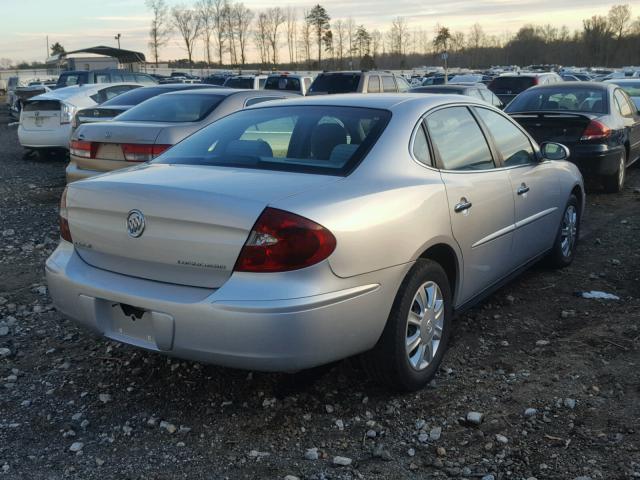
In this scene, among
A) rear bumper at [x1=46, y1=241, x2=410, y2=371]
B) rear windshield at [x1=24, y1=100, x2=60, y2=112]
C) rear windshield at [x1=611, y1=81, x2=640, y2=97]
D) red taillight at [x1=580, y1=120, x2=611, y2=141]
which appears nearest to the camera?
rear bumper at [x1=46, y1=241, x2=410, y2=371]

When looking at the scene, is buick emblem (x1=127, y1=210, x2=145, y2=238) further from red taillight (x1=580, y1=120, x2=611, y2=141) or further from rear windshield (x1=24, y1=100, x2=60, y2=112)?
rear windshield (x1=24, y1=100, x2=60, y2=112)

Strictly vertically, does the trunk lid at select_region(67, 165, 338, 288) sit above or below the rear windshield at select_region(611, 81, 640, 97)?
below

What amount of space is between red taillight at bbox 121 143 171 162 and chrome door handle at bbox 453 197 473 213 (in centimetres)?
402

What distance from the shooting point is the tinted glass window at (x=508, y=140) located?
4.60 meters

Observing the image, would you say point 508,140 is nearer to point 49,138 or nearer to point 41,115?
point 49,138

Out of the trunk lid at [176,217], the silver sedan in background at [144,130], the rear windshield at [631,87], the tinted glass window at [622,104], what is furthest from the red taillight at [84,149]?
the rear windshield at [631,87]

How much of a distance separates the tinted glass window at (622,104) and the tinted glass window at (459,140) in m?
6.35

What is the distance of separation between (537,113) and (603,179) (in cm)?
131

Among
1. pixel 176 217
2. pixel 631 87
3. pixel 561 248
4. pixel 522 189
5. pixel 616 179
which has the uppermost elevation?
pixel 631 87

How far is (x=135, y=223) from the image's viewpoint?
312cm

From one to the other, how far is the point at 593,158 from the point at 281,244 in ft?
23.5

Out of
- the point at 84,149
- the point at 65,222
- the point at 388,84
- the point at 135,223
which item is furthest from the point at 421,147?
the point at 388,84

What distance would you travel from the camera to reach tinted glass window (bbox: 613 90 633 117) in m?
9.82

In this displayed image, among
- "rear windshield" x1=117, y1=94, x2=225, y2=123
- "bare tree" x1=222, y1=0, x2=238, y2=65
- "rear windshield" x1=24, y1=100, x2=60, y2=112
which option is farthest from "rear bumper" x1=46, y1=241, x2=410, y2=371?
"bare tree" x1=222, y1=0, x2=238, y2=65
